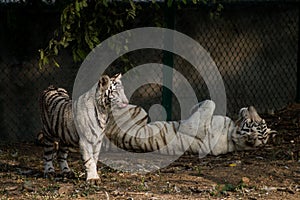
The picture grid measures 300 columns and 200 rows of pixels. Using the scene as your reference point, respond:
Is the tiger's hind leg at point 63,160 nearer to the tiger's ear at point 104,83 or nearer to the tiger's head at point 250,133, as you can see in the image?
the tiger's ear at point 104,83

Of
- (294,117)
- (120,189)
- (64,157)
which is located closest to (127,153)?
(64,157)

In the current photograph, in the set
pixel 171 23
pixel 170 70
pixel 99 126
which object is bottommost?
pixel 99 126

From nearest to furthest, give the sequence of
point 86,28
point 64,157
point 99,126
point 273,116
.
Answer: point 99,126 < point 64,157 < point 86,28 < point 273,116

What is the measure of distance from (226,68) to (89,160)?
4.38 m

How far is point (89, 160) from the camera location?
6656 millimetres

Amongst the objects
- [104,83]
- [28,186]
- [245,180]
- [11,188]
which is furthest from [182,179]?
[11,188]

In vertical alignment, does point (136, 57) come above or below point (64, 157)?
above

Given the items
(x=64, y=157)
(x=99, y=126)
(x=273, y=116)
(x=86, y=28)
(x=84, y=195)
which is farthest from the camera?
(x=273, y=116)

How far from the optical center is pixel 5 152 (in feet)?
28.4

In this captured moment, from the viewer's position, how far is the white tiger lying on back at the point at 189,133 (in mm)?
8477

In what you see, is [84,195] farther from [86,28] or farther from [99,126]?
[86,28]

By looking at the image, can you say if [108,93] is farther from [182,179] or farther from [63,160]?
[182,179]

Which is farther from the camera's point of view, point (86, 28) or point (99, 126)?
point (86, 28)

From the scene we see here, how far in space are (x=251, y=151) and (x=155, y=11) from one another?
2.51 meters
